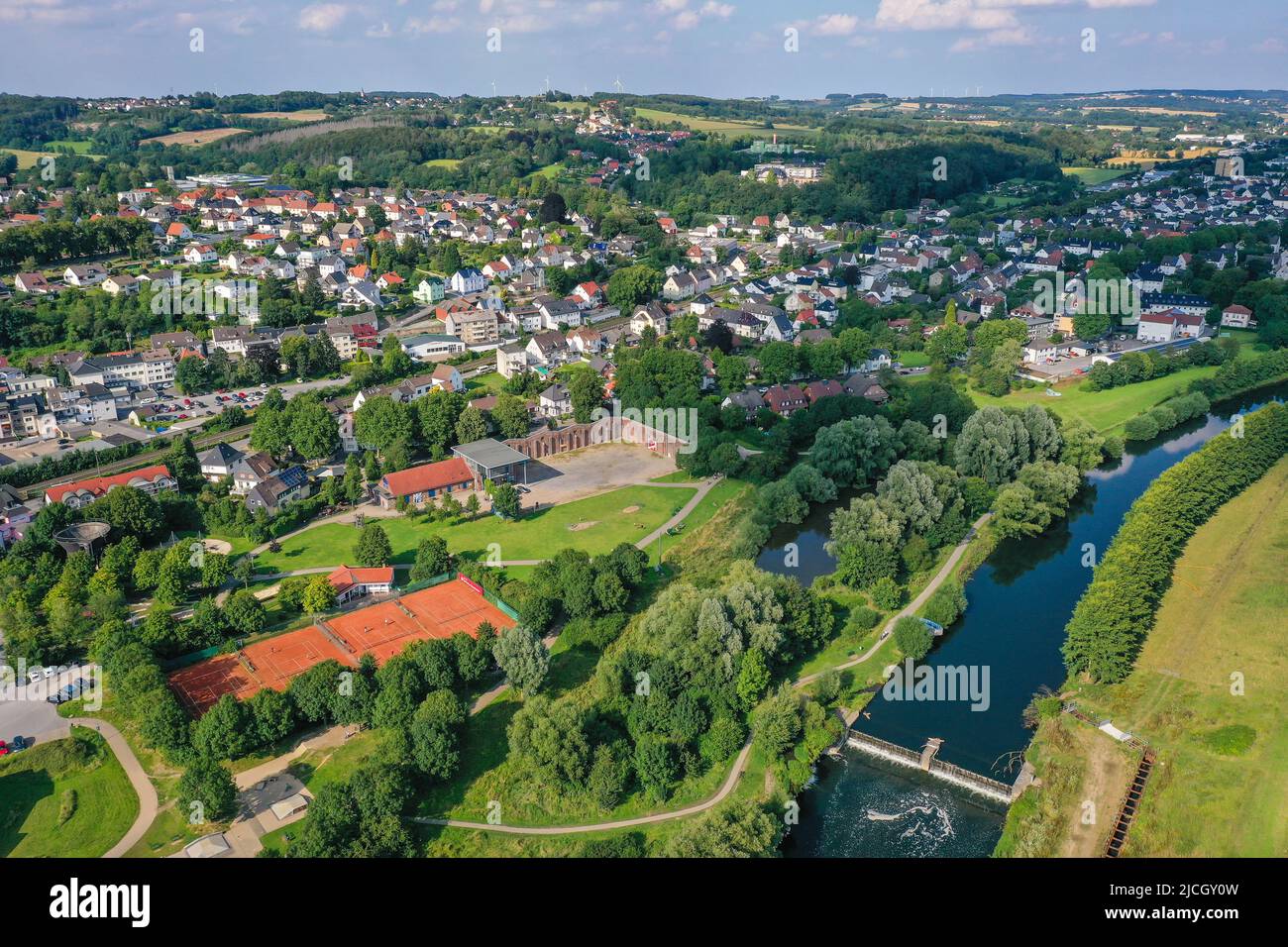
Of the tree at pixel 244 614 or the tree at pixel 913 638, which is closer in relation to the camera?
the tree at pixel 913 638

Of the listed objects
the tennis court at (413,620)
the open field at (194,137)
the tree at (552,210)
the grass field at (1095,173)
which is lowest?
the tennis court at (413,620)

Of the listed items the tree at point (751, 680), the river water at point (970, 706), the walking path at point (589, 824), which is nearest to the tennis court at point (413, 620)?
the walking path at point (589, 824)

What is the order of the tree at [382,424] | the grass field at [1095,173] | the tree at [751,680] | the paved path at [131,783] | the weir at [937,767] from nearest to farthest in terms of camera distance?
the paved path at [131,783]
the weir at [937,767]
the tree at [751,680]
the tree at [382,424]
the grass field at [1095,173]

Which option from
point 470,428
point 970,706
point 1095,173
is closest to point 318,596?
point 470,428

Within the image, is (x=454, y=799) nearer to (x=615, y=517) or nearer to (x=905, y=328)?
(x=615, y=517)

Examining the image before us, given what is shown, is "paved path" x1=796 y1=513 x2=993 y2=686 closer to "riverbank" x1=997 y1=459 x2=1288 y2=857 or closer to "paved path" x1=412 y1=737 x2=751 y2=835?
"riverbank" x1=997 y1=459 x2=1288 y2=857

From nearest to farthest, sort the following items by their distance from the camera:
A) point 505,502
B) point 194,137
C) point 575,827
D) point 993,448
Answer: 1. point 575,827
2. point 505,502
3. point 993,448
4. point 194,137

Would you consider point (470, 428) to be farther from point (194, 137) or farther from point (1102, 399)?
point (194, 137)

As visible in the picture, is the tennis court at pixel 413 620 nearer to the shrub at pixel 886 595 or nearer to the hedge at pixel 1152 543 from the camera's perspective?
the shrub at pixel 886 595
